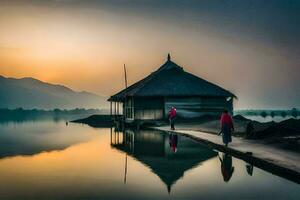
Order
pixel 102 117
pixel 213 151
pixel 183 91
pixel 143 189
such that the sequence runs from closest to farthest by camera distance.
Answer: pixel 143 189 < pixel 213 151 < pixel 183 91 < pixel 102 117

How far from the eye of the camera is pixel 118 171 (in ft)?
49.5

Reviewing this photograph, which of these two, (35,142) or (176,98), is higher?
(176,98)

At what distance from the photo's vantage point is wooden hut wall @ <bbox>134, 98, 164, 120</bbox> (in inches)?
1957

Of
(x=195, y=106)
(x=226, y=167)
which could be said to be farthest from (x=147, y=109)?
(x=226, y=167)

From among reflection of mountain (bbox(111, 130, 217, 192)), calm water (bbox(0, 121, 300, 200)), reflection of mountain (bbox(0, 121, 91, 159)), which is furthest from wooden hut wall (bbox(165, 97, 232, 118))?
calm water (bbox(0, 121, 300, 200))

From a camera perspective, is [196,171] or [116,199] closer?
[116,199]

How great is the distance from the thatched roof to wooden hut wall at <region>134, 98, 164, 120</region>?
163 cm

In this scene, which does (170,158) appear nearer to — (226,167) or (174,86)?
(226,167)

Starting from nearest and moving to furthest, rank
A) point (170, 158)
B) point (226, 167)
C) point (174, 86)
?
1. point (226, 167)
2. point (170, 158)
3. point (174, 86)

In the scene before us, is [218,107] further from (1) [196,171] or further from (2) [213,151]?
(1) [196,171]

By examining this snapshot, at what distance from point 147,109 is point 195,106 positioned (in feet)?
19.0

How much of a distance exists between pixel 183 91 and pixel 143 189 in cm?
3782

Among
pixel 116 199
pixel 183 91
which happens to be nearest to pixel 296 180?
pixel 116 199

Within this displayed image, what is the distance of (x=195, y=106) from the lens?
50219 mm
